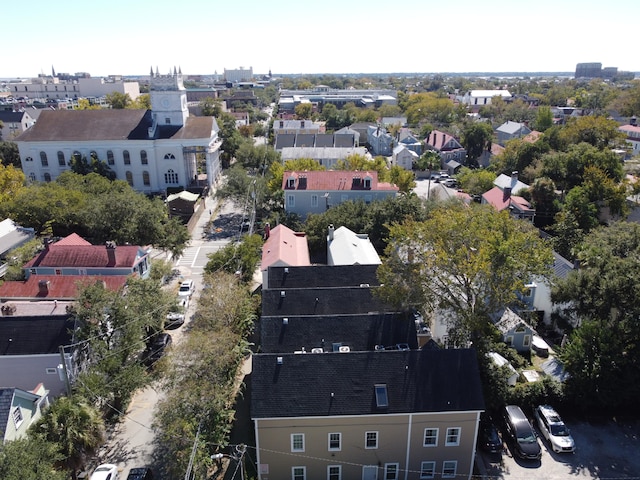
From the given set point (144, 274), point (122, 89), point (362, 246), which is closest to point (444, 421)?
point (362, 246)

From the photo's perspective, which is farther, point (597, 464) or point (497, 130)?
point (497, 130)

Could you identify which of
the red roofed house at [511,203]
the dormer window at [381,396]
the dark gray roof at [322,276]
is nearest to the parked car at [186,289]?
the dark gray roof at [322,276]

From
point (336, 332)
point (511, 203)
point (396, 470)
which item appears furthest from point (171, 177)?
point (396, 470)

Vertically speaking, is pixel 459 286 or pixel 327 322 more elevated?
pixel 459 286

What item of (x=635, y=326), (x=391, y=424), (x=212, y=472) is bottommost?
(x=212, y=472)

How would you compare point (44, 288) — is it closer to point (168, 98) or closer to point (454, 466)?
point (454, 466)

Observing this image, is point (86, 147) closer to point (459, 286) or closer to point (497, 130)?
point (459, 286)

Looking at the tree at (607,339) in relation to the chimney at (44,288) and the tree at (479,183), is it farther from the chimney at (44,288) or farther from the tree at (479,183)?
the tree at (479,183)

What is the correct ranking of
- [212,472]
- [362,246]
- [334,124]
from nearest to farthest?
[212,472] < [362,246] < [334,124]
